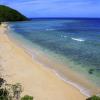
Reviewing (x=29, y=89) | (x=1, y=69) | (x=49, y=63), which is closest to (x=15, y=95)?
(x=29, y=89)

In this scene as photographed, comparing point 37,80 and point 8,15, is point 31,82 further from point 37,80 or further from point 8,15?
point 8,15

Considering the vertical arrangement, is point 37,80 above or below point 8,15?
below

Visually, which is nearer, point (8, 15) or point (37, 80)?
point (37, 80)

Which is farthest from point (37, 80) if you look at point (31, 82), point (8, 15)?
point (8, 15)

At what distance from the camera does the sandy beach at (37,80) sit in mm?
15617

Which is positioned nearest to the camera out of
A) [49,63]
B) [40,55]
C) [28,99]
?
[28,99]

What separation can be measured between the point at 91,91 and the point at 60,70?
5.36 m

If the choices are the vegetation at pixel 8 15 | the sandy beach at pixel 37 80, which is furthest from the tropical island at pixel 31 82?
the vegetation at pixel 8 15

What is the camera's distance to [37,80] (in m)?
18.5

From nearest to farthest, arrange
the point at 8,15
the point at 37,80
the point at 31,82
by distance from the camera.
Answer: the point at 31,82 → the point at 37,80 → the point at 8,15

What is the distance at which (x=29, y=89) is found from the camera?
16.2 metres

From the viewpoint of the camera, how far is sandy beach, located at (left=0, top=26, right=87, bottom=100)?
51.2ft

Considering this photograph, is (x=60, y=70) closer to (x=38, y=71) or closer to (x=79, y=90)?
(x=38, y=71)

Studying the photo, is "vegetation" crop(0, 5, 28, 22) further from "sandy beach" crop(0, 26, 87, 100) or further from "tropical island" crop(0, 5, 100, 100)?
"sandy beach" crop(0, 26, 87, 100)
